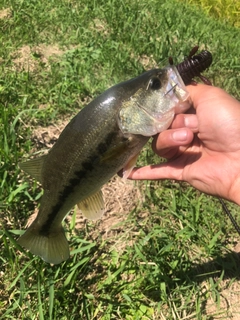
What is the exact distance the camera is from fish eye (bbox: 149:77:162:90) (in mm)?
2266

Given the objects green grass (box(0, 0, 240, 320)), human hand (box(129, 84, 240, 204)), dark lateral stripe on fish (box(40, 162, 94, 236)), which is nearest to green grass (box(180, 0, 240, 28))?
green grass (box(0, 0, 240, 320))

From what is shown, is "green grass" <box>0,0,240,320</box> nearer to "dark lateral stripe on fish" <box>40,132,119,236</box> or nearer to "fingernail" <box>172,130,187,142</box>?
"dark lateral stripe on fish" <box>40,132,119,236</box>

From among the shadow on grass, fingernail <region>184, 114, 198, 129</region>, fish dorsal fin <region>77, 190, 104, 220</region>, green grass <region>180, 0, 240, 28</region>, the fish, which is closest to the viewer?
the fish

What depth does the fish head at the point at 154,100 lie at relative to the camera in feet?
7.32

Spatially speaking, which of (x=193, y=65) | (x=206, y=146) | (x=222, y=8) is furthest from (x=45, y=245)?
(x=222, y=8)

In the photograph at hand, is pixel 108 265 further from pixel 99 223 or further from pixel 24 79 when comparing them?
pixel 24 79

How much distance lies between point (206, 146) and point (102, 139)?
1032 millimetres

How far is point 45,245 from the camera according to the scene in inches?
96.7

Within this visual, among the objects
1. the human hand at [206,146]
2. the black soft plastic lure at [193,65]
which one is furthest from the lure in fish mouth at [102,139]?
the human hand at [206,146]

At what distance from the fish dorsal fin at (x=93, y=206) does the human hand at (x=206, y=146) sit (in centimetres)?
56

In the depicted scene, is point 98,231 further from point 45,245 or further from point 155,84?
point 155,84

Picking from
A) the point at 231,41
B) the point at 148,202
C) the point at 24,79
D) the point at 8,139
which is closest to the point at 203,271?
the point at 148,202

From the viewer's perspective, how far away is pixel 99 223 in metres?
3.33

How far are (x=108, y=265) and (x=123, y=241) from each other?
291 millimetres
